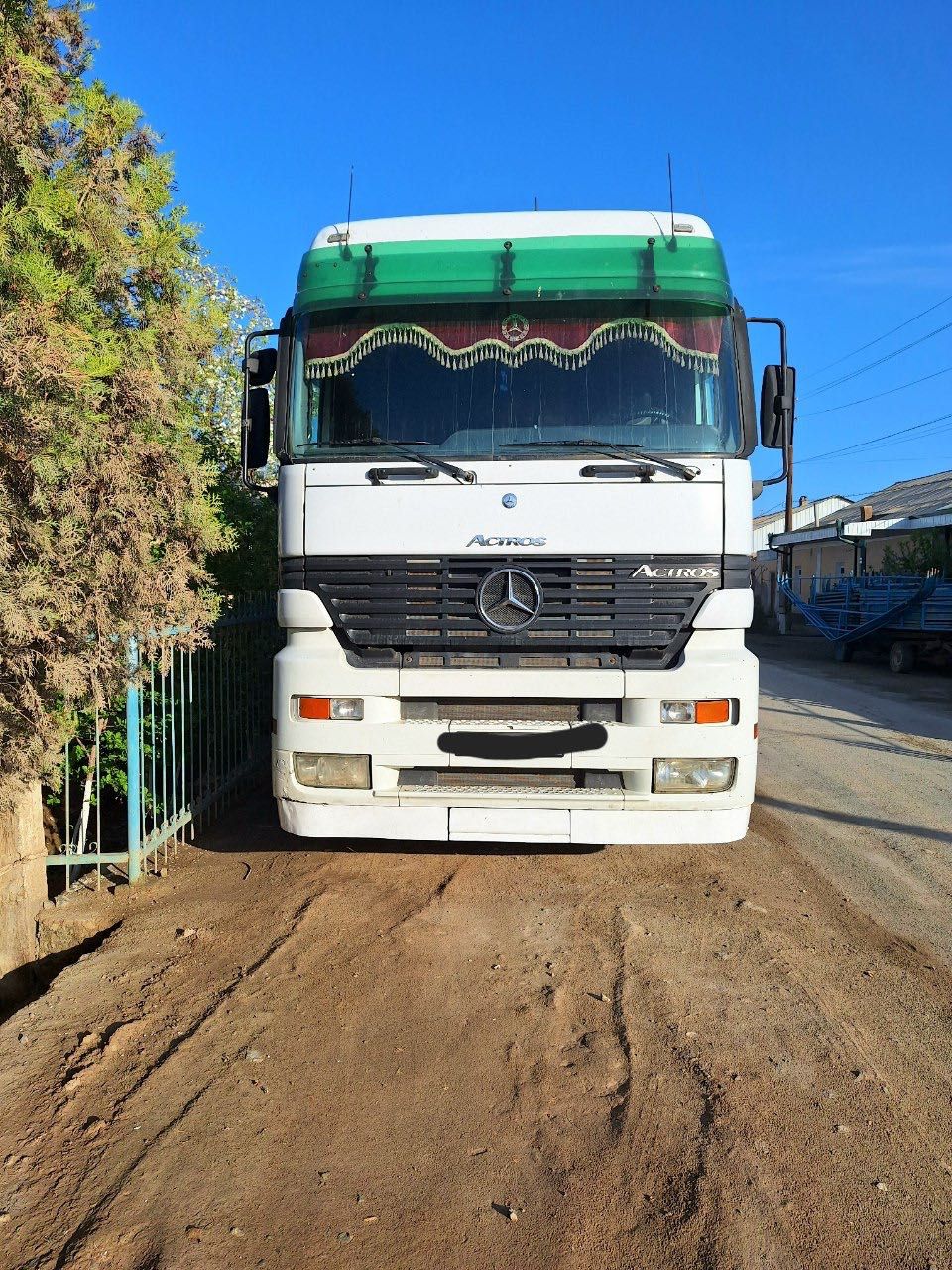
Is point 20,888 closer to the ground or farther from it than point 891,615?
closer to the ground

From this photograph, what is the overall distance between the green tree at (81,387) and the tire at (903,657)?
1529 centimetres

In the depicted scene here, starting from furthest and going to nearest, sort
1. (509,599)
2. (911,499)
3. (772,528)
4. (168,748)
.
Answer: (772,528), (911,499), (168,748), (509,599)

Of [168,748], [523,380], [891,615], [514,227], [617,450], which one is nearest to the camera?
[617,450]

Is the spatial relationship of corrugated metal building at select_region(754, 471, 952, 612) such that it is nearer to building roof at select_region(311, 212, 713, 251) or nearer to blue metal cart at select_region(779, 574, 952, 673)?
blue metal cart at select_region(779, 574, 952, 673)

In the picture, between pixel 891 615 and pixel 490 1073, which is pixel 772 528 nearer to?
pixel 891 615

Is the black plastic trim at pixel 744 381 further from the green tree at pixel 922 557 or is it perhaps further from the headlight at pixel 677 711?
the green tree at pixel 922 557

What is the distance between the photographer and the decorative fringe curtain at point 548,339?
4.38m

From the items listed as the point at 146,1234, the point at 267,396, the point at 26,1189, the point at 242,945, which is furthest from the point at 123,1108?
the point at 267,396

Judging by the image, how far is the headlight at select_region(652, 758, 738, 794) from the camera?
4.11 m

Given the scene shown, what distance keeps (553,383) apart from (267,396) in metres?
1.55

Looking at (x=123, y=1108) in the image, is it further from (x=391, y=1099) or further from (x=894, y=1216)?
(x=894, y=1216)

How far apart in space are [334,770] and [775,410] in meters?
2.93

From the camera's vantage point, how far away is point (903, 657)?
16531mm

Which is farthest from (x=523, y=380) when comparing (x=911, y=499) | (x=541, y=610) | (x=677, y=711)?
(x=911, y=499)
